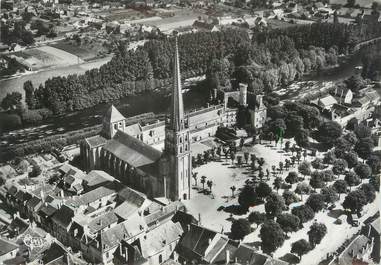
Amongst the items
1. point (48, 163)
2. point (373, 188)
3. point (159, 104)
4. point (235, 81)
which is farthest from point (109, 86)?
point (373, 188)

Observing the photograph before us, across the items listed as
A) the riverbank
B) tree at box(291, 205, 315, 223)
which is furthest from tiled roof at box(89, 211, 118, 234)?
the riverbank

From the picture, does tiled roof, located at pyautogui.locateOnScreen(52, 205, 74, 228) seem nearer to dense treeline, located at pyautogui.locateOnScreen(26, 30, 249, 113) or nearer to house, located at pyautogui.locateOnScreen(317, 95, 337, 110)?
dense treeline, located at pyautogui.locateOnScreen(26, 30, 249, 113)

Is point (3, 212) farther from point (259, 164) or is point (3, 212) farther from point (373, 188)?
point (373, 188)

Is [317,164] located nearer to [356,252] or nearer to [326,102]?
[356,252]

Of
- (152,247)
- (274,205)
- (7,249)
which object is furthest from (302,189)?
(7,249)

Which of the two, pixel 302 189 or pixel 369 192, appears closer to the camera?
pixel 369 192

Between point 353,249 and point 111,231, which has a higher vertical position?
point 111,231

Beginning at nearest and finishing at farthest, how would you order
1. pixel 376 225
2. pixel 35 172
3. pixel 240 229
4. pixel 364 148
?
pixel 240 229 < pixel 376 225 < pixel 35 172 < pixel 364 148

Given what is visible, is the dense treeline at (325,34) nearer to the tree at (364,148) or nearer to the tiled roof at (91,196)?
the tree at (364,148)
